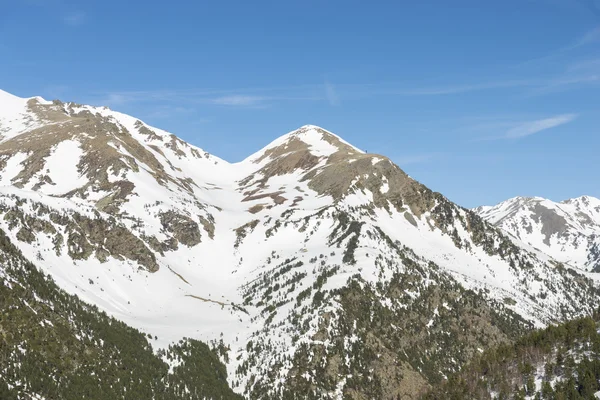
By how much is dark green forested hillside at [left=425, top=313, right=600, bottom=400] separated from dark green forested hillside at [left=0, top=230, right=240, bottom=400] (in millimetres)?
37382

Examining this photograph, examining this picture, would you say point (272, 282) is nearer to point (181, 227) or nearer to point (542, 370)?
point (181, 227)

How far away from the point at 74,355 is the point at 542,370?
5885 cm

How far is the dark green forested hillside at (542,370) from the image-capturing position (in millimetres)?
51781

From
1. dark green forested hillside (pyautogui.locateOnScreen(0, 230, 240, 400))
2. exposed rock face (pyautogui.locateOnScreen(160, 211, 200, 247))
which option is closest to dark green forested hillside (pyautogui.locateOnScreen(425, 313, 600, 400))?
dark green forested hillside (pyautogui.locateOnScreen(0, 230, 240, 400))

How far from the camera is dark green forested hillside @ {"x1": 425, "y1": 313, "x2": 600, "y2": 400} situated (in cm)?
5178

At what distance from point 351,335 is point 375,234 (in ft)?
181

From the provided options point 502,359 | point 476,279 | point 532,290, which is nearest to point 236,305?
point 502,359

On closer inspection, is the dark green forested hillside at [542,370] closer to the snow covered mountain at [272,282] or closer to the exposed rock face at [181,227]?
the snow covered mountain at [272,282]

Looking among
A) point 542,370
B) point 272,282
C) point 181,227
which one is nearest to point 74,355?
point 542,370

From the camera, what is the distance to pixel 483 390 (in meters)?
59.2

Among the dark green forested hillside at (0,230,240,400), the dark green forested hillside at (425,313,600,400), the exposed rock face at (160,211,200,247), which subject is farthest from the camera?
the exposed rock face at (160,211,200,247)

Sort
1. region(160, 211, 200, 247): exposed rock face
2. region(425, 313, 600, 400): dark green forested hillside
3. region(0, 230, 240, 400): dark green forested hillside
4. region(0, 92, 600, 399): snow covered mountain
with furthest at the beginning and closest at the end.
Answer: region(160, 211, 200, 247): exposed rock face
region(0, 92, 600, 399): snow covered mountain
region(0, 230, 240, 400): dark green forested hillside
region(425, 313, 600, 400): dark green forested hillside

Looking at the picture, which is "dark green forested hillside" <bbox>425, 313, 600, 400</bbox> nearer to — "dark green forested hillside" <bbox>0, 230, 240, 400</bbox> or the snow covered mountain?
the snow covered mountain

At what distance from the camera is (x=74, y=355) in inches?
2594
